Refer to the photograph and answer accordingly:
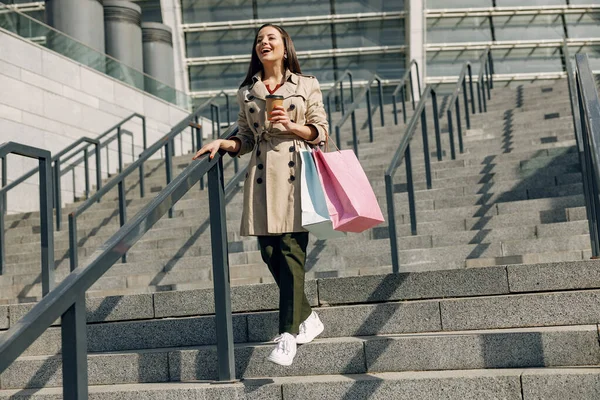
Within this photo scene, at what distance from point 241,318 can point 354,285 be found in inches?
24.1

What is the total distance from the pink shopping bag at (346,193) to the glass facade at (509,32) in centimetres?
2028

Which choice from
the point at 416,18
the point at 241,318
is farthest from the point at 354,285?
the point at 416,18

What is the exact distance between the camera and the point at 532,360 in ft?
11.0

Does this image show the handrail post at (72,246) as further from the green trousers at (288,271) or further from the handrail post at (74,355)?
the handrail post at (74,355)

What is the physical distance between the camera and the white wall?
1073 centimetres

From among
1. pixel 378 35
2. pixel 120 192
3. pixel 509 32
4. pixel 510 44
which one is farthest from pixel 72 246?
pixel 509 32

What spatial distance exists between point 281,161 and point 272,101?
31cm

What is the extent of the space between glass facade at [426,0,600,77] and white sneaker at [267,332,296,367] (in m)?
20.6

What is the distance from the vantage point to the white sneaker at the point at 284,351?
3.32 m

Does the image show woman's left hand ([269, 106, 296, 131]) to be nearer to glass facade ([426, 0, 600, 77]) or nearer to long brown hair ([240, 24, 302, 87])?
long brown hair ([240, 24, 302, 87])

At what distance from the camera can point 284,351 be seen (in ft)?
11.0

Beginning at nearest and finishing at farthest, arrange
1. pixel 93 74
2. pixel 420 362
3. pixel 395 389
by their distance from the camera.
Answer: pixel 395 389
pixel 420 362
pixel 93 74

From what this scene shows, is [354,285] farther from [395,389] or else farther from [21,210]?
[21,210]

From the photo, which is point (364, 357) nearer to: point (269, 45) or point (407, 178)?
point (269, 45)
